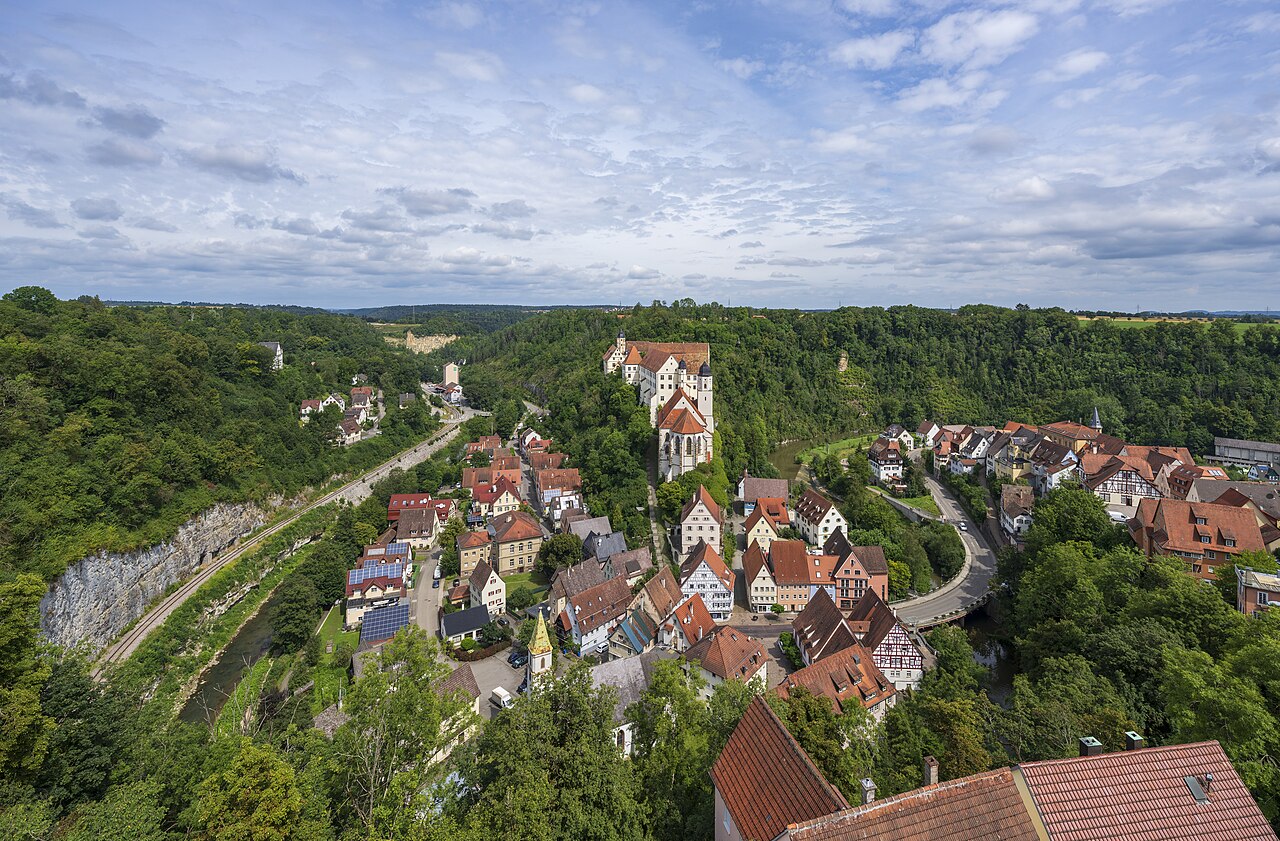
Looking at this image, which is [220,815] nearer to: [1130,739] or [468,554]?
[1130,739]

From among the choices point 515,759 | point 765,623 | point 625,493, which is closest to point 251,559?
point 625,493

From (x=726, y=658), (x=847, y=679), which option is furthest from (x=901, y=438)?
(x=726, y=658)

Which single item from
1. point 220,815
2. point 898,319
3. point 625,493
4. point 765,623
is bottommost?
point 765,623

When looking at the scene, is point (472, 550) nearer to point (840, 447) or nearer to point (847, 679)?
point (847, 679)

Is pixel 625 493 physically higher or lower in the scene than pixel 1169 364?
lower

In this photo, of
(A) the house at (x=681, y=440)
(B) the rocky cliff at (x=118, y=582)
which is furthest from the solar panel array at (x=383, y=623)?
(A) the house at (x=681, y=440)

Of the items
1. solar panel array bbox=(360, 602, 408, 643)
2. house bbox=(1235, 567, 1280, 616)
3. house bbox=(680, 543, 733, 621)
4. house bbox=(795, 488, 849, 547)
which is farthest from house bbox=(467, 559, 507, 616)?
house bbox=(1235, 567, 1280, 616)
